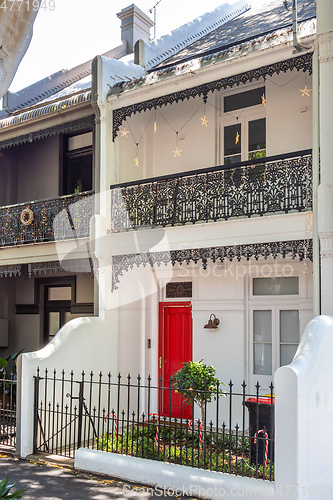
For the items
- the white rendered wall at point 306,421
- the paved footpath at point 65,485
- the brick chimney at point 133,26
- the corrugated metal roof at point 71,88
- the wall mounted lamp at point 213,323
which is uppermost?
the brick chimney at point 133,26

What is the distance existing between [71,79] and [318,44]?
10.2 m

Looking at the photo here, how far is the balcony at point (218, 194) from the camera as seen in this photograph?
8906 millimetres

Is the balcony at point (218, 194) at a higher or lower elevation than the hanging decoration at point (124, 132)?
lower

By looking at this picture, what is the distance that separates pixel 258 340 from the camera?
34.2ft

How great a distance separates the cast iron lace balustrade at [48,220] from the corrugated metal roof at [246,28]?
415cm

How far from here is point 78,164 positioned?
14000 mm

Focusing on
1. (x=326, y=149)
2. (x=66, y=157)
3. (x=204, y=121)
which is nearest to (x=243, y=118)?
(x=204, y=121)

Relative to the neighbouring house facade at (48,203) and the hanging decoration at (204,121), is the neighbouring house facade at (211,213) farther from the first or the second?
the neighbouring house facade at (48,203)

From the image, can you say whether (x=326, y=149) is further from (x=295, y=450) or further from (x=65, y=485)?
(x=65, y=485)

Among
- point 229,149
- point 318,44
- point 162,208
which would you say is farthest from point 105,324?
point 318,44

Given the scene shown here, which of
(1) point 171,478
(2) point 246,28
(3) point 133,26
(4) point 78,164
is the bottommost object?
(1) point 171,478

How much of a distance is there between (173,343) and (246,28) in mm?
7612

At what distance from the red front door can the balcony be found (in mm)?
1941

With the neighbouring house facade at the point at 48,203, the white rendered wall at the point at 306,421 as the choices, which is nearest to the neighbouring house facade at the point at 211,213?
the neighbouring house facade at the point at 48,203
